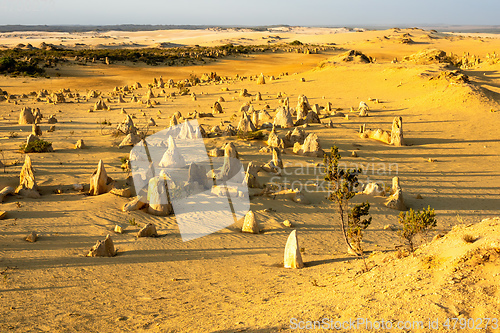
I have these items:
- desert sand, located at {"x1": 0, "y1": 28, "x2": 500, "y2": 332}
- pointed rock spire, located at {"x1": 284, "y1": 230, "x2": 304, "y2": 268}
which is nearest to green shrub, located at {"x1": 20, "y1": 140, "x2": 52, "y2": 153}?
desert sand, located at {"x1": 0, "y1": 28, "x2": 500, "y2": 332}

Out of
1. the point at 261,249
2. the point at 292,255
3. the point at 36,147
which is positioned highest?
the point at 36,147

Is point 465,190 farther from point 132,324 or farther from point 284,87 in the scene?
point 284,87

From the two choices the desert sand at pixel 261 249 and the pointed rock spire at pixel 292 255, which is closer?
the desert sand at pixel 261 249

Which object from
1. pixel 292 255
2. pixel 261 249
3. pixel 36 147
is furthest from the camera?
pixel 36 147

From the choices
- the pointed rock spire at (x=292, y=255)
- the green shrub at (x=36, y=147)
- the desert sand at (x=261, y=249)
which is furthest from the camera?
the green shrub at (x=36, y=147)

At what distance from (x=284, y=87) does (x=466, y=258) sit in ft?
81.4

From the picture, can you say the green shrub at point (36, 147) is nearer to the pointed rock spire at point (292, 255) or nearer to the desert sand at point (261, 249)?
the desert sand at point (261, 249)

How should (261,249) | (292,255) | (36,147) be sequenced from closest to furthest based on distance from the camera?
(292,255)
(261,249)
(36,147)

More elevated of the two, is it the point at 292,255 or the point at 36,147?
the point at 36,147

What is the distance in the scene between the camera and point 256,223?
341 inches

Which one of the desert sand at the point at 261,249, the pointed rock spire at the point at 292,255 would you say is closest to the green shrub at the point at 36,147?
the desert sand at the point at 261,249

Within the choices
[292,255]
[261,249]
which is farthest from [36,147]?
[292,255]

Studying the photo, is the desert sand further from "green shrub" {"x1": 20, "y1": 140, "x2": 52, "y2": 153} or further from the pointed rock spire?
"green shrub" {"x1": 20, "y1": 140, "x2": 52, "y2": 153}

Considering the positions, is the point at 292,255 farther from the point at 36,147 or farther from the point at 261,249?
the point at 36,147
